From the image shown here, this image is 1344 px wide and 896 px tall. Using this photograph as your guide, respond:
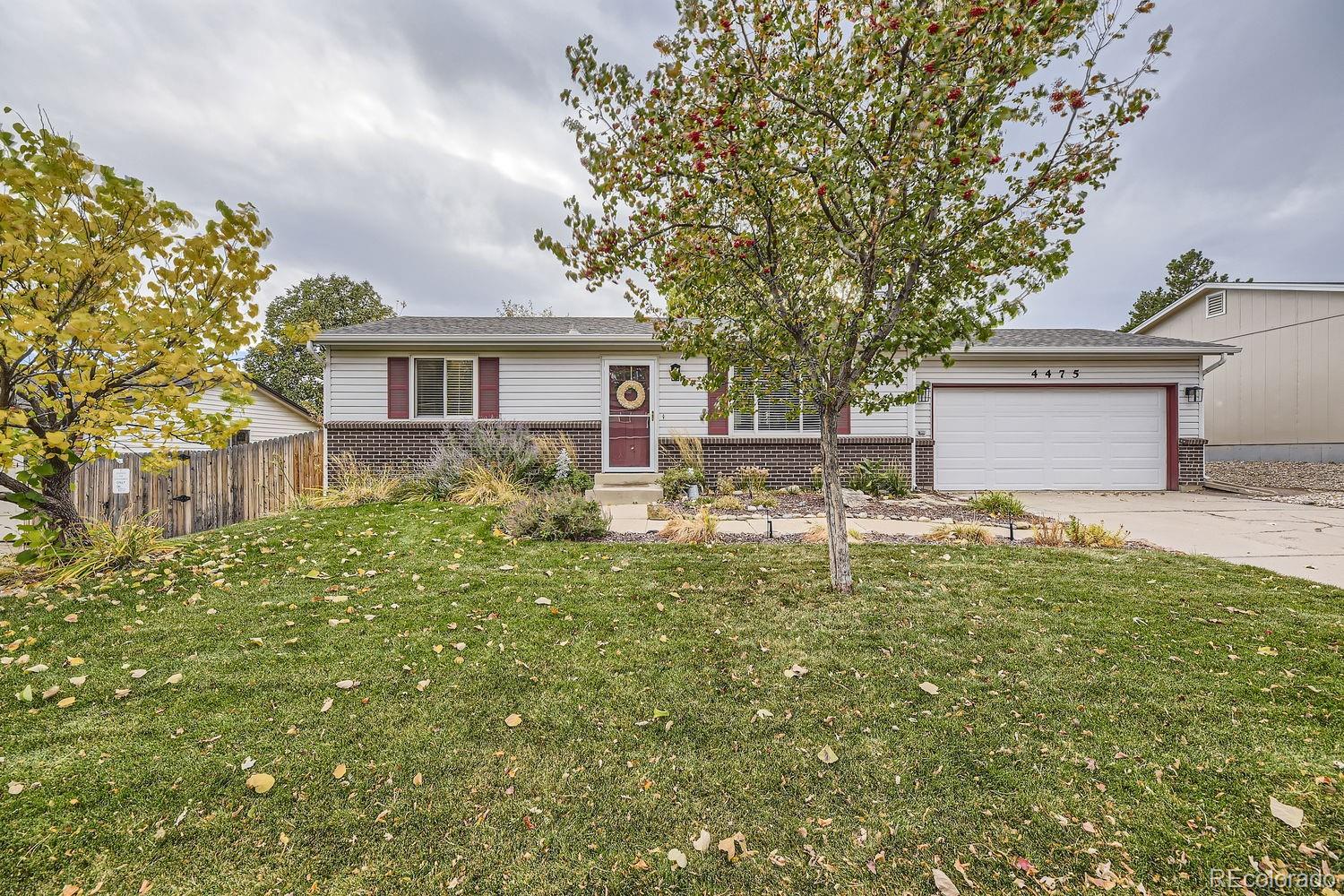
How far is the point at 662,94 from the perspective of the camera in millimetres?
2934

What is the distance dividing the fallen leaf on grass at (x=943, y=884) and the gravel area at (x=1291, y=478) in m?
10.6

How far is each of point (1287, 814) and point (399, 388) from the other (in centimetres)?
1039

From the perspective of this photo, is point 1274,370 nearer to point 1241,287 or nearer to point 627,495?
point 1241,287

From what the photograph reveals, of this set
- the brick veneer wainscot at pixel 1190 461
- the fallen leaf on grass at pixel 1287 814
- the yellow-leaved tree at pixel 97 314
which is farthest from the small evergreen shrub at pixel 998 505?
the yellow-leaved tree at pixel 97 314

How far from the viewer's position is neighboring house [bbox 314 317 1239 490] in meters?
8.93

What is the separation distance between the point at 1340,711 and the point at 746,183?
3.70 meters

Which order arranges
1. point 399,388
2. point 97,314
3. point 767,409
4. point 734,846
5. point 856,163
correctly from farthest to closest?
1. point 767,409
2. point 399,388
3. point 97,314
4. point 856,163
5. point 734,846

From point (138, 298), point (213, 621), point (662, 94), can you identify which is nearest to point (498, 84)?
point (138, 298)

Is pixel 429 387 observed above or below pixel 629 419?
above

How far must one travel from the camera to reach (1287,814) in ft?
5.22

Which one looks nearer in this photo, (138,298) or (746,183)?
(746,183)

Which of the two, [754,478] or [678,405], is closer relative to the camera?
[754,478]

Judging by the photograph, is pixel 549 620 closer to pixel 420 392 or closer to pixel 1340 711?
pixel 1340 711

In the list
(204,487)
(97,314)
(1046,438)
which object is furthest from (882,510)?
(204,487)
